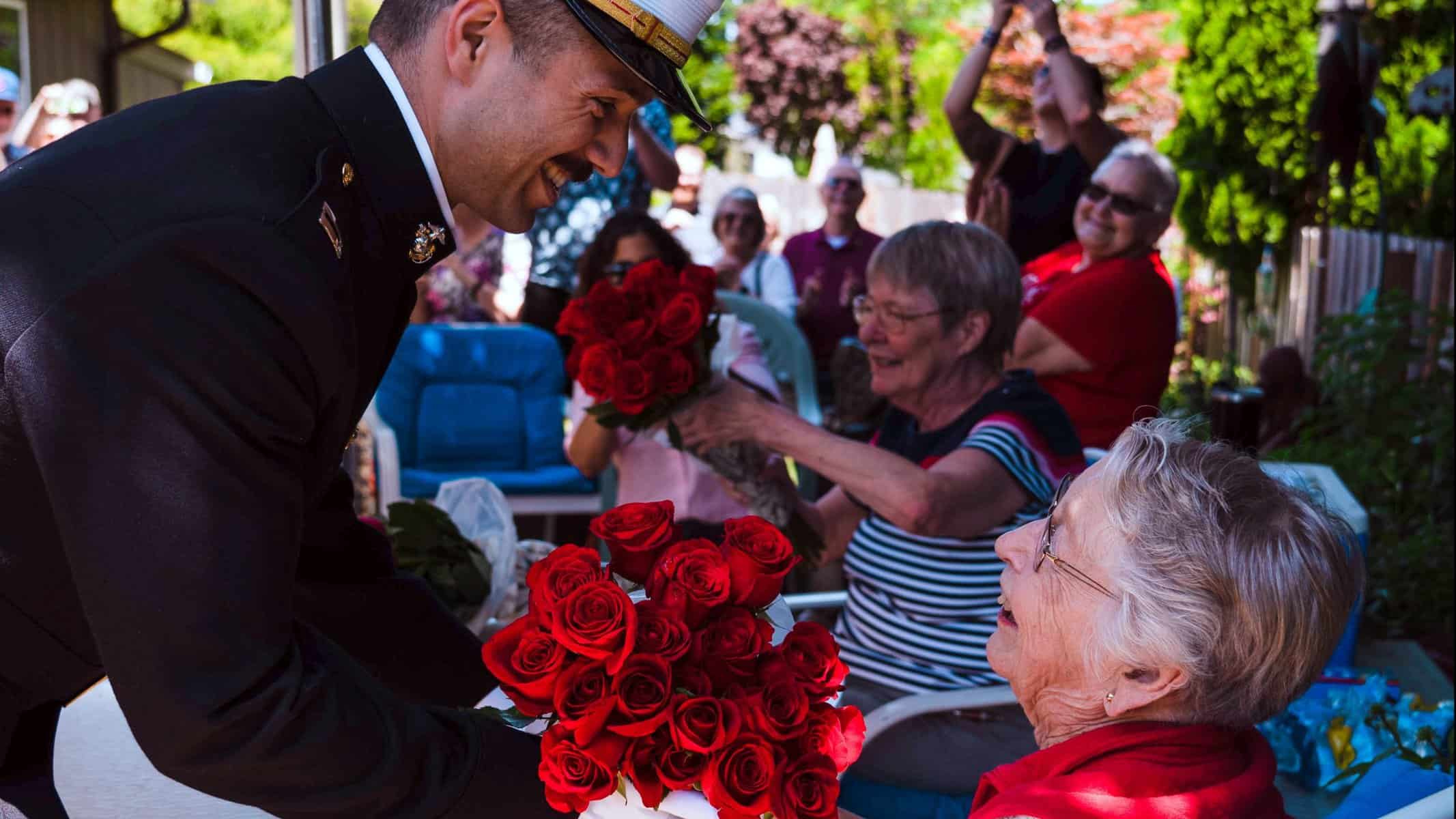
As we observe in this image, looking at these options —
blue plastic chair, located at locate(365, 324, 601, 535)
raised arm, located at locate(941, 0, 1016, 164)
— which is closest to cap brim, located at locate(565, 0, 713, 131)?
raised arm, located at locate(941, 0, 1016, 164)

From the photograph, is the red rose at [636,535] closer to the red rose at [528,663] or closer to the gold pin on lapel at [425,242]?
the red rose at [528,663]

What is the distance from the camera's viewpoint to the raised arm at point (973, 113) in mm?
5203

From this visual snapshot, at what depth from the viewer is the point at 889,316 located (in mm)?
2973

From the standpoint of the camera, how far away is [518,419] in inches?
252

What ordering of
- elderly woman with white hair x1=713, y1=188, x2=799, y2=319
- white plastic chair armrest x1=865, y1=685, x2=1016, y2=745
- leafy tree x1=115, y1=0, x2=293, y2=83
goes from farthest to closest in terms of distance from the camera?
leafy tree x1=115, y1=0, x2=293, y2=83
elderly woman with white hair x1=713, y1=188, x2=799, y2=319
white plastic chair armrest x1=865, y1=685, x2=1016, y2=745

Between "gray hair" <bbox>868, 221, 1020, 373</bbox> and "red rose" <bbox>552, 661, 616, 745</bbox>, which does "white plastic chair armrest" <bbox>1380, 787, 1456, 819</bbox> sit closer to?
"red rose" <bbox>552, 661, 616, 745</bbox>

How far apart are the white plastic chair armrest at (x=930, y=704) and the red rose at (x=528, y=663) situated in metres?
1.15

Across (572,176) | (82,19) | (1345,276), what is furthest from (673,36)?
(82,19)

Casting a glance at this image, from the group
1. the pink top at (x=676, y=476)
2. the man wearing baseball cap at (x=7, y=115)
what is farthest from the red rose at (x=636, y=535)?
the man wearing baseball cap at (x=7, y=115)

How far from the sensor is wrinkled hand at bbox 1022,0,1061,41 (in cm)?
487

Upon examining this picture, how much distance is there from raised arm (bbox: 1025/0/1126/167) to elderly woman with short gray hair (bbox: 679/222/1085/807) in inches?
83.9

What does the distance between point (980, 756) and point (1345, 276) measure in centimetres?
747

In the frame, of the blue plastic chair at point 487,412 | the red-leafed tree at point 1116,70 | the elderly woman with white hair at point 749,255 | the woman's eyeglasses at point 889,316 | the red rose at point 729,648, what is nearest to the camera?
the red rose at point 729,648

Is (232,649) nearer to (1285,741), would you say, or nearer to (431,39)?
(431,39)
